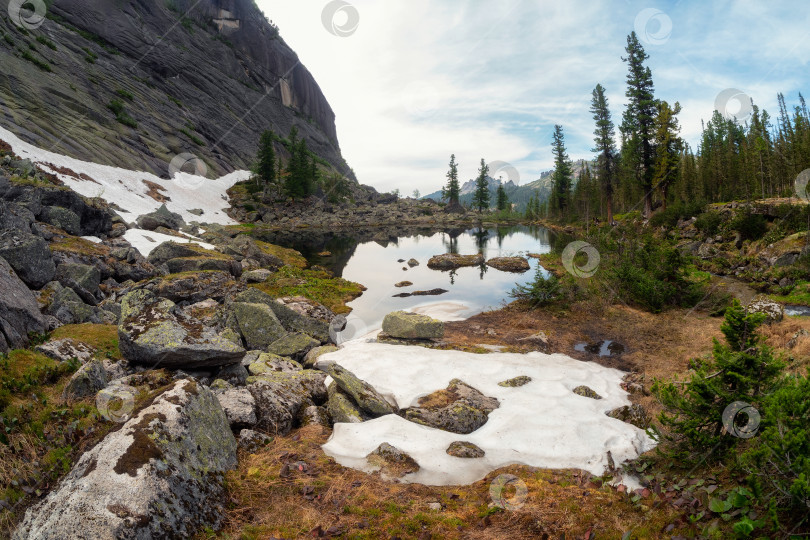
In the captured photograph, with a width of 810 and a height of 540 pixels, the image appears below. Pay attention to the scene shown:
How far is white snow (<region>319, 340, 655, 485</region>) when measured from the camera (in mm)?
7402

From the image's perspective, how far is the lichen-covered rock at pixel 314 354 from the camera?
1332 cm

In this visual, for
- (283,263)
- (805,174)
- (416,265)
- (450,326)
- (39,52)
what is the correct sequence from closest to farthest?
Answer: (450,326) < (283,263) < (416,265) < (805,174) < (39,52)

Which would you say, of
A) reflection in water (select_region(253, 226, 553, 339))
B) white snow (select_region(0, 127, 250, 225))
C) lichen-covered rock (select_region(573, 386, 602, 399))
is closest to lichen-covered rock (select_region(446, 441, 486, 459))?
lichen-covered rock (select_region(573, 386, 602, 399))

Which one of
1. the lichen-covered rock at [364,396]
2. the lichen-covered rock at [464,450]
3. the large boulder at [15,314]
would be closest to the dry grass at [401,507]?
the lichen-covered rock at [464,450]

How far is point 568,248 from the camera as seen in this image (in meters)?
35.8

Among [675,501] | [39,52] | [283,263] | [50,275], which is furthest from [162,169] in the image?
[675,501]

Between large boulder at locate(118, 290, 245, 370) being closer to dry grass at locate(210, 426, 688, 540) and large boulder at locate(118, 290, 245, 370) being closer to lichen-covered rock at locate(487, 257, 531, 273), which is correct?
dry grass at locate(210, 426, 688, 540)

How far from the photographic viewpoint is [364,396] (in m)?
9.33

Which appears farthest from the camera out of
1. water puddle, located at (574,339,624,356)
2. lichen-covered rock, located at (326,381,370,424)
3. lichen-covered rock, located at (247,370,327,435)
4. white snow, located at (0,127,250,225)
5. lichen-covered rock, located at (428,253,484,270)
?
lichen-covered rock, located at (428,253,484,270)

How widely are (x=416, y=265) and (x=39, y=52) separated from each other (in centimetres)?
6346

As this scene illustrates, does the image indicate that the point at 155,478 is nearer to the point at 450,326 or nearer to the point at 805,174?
the point at 450,326

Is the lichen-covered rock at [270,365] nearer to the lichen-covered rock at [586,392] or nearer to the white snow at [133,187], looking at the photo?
the lichen-covered rock at [586,392]

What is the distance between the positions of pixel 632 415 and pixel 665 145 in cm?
4532

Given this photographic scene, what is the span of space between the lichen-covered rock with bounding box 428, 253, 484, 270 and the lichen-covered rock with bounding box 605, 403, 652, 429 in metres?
30.1
